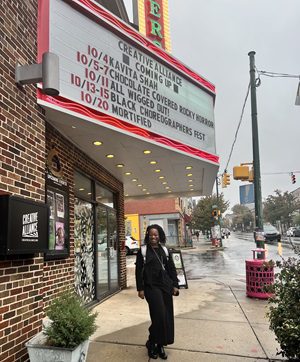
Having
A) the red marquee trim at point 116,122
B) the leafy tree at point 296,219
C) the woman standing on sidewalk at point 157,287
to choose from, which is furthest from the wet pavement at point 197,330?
the leafy tree at point 296,219

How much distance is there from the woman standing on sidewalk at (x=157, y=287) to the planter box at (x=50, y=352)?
117 cm

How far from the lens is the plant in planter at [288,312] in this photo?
12.1ft

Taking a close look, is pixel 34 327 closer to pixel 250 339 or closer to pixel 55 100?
pixel 55 100

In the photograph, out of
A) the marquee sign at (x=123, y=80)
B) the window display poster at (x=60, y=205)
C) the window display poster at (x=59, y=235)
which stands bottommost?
the window display poster at (x=59, y=235)

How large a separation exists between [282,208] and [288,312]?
71.7m

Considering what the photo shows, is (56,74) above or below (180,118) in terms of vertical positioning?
below

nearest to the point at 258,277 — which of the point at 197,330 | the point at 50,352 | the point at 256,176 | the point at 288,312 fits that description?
the point at 256,176

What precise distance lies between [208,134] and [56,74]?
5544 mm

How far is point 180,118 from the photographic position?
7836 millimetres

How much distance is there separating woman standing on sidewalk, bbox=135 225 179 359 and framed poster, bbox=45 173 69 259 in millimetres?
1601

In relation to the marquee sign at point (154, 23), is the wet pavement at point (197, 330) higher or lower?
lower

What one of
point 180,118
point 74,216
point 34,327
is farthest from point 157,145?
point 34,327

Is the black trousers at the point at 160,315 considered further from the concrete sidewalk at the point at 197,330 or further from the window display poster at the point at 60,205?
the window display poster at the point at 60,205

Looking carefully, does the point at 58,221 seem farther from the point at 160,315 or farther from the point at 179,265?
the point at 179,265
